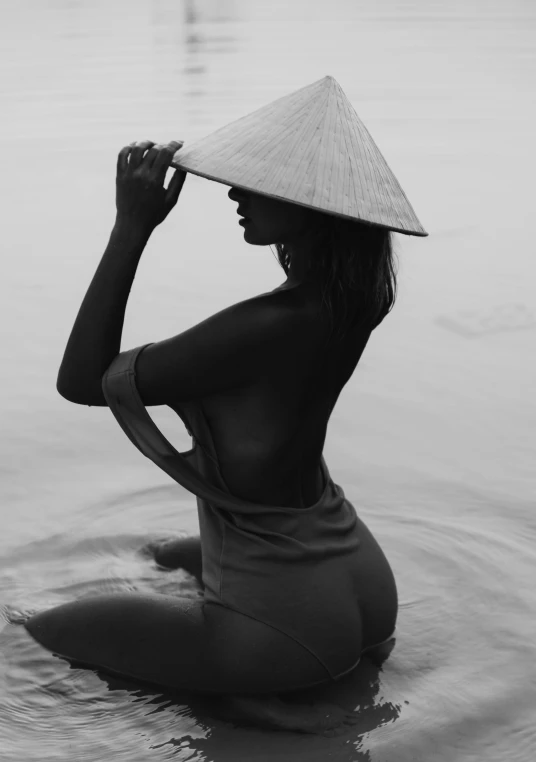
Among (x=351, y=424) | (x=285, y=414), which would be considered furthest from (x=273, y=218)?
Answer: (x=351, y=424)

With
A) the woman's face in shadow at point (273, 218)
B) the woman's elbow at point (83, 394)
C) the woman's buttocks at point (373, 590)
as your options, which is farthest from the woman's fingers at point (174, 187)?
the woman's buttocks at point (373, 590)

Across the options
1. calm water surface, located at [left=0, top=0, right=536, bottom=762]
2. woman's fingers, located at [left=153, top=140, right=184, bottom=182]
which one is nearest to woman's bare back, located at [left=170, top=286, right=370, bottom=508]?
woman's fingers, located at [left=153, top=140, right=184, bottom=182]

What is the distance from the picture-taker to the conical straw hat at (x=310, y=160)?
2127mm

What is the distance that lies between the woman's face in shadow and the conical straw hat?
2.9 inches

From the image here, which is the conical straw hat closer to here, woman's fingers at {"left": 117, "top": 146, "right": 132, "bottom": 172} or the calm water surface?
woman's fingers at {"left": 117, "top": 146, "right": 132, "bottom": 172}

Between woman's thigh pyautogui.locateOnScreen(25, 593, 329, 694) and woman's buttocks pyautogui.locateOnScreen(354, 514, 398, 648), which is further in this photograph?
woman's buttocks pyautogui.locateOnScreen(354, 514, 398, 648)

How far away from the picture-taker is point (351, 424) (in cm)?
392

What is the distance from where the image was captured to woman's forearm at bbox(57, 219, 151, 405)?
7.25 feet

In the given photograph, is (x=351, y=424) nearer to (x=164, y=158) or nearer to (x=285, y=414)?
(x=285, y=414)

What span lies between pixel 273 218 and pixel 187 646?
792 mm

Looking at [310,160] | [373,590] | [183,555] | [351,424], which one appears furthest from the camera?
[351,424]

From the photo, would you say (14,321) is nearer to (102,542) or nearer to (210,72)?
(102,542)

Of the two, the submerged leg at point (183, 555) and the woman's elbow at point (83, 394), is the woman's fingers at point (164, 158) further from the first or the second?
the submerged leg at point (183, 555)

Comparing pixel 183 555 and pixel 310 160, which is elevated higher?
pixel 310 160
